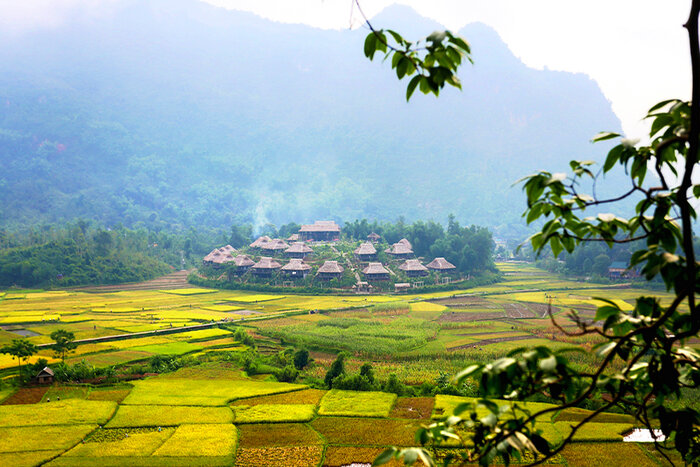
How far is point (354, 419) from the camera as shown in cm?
1319

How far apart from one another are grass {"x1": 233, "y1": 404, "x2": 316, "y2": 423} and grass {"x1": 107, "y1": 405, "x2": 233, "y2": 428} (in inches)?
12.1

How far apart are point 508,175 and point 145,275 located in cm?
10927

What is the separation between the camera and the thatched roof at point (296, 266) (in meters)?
37.8

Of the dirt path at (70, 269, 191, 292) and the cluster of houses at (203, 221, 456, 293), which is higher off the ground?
the cluster of houses at (203, 221, 456, 293)

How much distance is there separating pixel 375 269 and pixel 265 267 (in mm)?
7841

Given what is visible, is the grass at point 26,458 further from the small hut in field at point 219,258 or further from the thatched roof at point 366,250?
the small hut in field at point 219,258

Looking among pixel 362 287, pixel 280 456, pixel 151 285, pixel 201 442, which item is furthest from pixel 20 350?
pixel 151 285

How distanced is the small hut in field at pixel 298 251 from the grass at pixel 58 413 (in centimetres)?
2777

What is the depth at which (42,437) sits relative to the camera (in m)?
11.7

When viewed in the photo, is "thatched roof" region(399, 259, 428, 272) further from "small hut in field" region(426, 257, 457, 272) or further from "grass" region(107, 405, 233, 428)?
"grass" region(107, 405, 233, 428)

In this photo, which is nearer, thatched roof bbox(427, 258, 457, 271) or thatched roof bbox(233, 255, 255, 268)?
thatched roof bbox(233, 255, 255, 268)

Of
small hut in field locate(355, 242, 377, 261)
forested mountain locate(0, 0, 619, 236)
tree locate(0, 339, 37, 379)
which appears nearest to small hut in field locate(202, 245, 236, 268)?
small hut in field locate(355, 242, 377, 261)

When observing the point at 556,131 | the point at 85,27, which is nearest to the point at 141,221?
the point at 85,27

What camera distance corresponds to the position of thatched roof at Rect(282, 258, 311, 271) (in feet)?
124
